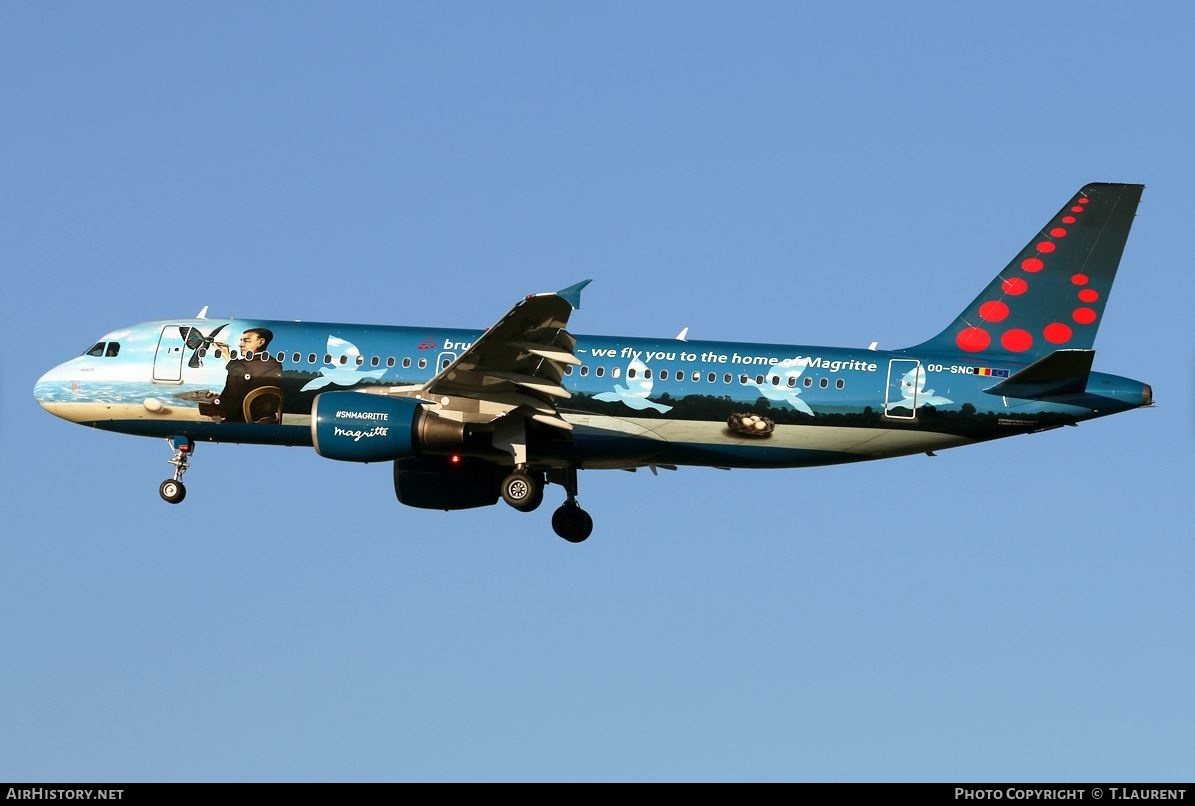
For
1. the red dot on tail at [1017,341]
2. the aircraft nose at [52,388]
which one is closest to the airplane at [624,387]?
the red dot on tail at [1017,341]

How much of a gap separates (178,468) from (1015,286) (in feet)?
79.6

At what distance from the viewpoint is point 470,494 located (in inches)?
2140

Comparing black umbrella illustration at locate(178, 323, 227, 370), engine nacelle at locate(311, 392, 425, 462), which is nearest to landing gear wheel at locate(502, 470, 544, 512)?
engine nacelle at locate(311, 392, 425, 462)

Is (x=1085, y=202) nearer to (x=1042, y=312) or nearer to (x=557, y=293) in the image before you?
(x=1042, y=312)

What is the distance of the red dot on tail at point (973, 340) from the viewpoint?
169 ft

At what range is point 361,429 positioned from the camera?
48938 millimetres

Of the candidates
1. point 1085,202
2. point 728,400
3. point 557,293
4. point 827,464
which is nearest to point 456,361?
point 557,293

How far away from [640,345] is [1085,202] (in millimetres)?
13167

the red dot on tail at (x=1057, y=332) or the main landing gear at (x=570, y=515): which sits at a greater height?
the red dot on tail at (x=1057, y=332)

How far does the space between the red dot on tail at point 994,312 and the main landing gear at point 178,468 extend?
22.6 meters

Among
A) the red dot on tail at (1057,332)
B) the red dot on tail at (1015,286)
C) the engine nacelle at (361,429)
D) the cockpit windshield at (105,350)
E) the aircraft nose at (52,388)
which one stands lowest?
the engine nacelle at (361,429)

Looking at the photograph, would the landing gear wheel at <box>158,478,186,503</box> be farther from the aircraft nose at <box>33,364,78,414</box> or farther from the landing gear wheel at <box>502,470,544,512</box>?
the landing gear wheel at <box>502,470,544,512</box>

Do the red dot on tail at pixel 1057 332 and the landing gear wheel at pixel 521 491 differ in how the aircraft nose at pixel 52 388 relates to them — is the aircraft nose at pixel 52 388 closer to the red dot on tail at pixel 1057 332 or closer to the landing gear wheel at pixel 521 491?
the landing gear wheel at pixel 521 491
